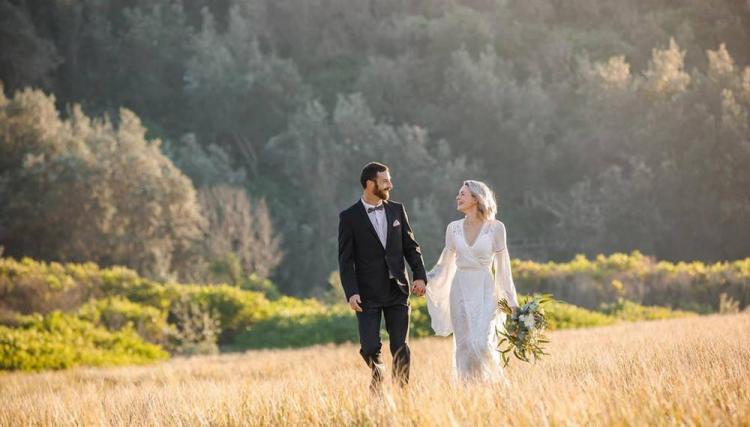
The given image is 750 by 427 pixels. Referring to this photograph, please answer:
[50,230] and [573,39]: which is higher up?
[573,39]

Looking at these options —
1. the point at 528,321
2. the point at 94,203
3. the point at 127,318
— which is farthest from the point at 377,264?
the point at 94,203

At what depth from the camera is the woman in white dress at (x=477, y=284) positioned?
732cm

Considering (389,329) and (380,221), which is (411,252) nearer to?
(380,221)

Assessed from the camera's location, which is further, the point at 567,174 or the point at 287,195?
the point at 287,195

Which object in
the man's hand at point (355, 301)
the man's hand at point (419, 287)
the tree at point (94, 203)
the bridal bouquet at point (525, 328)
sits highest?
the tree at point (94, 203)

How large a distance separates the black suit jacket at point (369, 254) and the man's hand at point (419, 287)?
70 mm

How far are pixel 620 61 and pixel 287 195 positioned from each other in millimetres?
15418

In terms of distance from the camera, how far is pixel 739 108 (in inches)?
1247

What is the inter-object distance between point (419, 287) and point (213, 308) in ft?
42.1

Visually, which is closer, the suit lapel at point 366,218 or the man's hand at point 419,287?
the man's hand at point 419,287

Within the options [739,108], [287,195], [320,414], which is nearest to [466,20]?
[287,195]

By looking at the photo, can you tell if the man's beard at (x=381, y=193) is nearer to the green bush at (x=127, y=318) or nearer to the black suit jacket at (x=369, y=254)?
the black suit jacket at (x=369, y=254)

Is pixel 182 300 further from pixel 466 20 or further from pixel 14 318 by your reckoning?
pixel 466 20

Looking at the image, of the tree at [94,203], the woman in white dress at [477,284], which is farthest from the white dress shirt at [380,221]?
the tree at [94,203]
